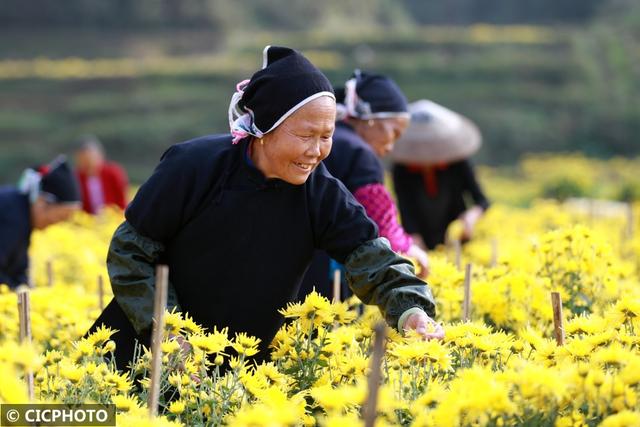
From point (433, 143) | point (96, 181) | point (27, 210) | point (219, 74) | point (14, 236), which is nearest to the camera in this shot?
point (14, 236)

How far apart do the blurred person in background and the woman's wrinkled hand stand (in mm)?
706

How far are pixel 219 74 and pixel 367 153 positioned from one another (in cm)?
2127

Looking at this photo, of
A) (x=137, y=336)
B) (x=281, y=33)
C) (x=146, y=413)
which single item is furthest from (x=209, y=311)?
(x=281, y=33)

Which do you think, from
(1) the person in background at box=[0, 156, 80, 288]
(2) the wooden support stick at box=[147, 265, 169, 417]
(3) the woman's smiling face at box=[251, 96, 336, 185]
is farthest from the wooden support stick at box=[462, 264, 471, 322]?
(1) the person in background at box=[0, 156, 80, 288]

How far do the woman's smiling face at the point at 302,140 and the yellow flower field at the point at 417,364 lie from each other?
0.36 meters

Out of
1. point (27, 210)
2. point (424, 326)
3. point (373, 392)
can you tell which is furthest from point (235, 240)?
point (27, 210)

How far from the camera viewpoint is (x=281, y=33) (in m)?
32.7

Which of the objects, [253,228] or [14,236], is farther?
[14,236]

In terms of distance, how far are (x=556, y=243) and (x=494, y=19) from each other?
3558cm

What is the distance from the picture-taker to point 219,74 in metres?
24.7

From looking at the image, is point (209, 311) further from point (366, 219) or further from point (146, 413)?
point (146, 413)

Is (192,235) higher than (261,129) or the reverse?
the reverse

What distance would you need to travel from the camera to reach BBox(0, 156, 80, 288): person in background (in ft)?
17.0

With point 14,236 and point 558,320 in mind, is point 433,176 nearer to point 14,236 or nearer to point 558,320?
point 14,236
